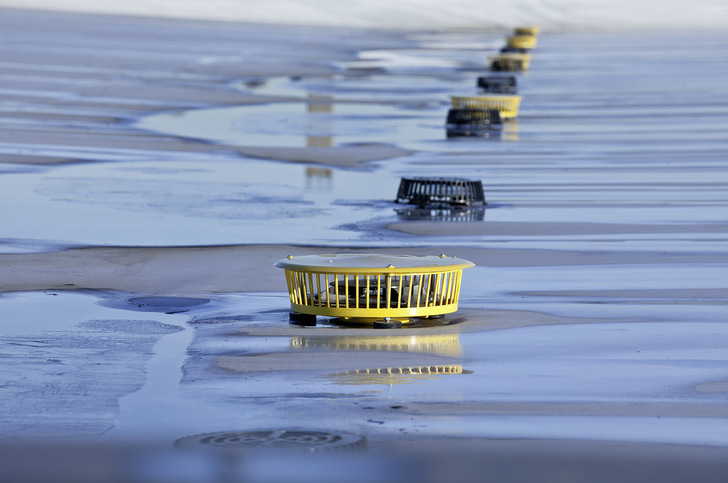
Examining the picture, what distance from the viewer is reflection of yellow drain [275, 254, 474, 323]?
12.8 metres

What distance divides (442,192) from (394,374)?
1071cm

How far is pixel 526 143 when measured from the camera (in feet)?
105

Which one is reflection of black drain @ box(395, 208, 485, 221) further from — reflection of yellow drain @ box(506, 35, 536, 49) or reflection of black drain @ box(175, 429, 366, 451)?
reflection of yellow drain @ box(506, 35, 536, 49)

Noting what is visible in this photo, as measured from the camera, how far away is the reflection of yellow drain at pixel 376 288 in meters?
12.8

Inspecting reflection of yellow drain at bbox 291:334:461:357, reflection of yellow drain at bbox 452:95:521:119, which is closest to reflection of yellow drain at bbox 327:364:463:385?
reflection of yellow drain at bbox 291:334:461:357

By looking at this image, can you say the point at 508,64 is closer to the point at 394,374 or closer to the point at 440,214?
the point at 440,214

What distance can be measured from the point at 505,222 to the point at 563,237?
59.0 inches

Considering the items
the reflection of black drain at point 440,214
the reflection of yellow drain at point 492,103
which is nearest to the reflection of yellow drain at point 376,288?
the reflection of black drain at point 440,214

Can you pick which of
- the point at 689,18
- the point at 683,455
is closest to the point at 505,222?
the point at 683,455

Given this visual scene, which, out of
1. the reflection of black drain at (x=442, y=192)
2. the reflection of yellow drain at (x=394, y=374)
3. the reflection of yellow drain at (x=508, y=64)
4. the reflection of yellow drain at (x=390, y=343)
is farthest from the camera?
the reflection of yellow drain at (x=508, y=64)

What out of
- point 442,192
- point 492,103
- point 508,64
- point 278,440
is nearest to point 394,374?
point 278,440

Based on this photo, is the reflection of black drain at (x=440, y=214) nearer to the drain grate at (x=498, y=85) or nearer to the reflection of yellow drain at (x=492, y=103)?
the reflection of yellow drain at (x=492, y=103)

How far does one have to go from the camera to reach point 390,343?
40.6 ft

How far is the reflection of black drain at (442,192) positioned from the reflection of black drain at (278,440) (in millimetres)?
12330
